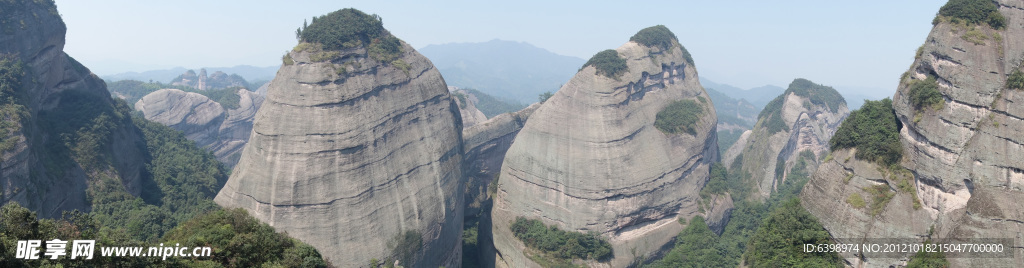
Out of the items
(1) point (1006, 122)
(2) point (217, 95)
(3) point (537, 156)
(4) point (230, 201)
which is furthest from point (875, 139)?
(2) point (217, 95)

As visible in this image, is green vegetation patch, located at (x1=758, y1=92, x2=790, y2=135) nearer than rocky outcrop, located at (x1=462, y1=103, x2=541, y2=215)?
No

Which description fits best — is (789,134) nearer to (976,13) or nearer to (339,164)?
(976,13)

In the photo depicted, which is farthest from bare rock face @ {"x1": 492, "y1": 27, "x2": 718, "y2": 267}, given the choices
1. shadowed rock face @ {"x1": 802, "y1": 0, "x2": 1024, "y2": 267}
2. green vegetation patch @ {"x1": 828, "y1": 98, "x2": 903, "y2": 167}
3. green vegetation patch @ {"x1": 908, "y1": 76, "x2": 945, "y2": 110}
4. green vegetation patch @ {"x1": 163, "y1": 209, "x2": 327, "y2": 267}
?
green vegetation patch @ {"x1": 163, "y1": 209, "x2": 327, "y2": 267}

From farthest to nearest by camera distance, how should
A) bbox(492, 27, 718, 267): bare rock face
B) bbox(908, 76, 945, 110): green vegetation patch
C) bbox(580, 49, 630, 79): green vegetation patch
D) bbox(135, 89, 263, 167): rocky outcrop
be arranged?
1. bbox(135, 89, 263, 167): rocky outcrop
2. bbox(580, 49, 630, 79): green vegetation patch
3. bbox(492, 27, 718, 267): bare rock face
4. bbox(908, 76, 945, 110): green vegetation patch

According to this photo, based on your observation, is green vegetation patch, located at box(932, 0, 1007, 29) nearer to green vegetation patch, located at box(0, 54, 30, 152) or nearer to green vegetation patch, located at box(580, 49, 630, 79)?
green vegetation patch, located at box(580, 49, 630, 79)

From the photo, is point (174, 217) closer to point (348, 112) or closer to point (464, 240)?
point (348, 112)

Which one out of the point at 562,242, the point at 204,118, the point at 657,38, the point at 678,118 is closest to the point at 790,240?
the point at 562,242

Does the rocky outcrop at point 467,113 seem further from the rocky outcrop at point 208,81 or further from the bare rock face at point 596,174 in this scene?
the rocky outcrop at point 208,81
